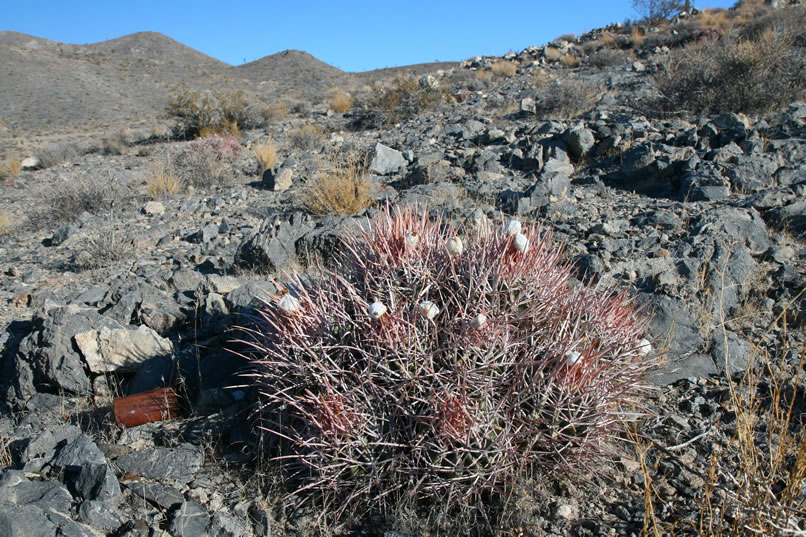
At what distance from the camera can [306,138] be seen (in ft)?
43.0

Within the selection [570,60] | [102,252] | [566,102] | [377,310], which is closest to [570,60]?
[570,60]

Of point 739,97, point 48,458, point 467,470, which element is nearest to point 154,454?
point 48,458

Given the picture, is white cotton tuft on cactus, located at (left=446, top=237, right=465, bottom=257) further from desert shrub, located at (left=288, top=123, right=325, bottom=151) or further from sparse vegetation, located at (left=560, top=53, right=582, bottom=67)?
sparse vegetation, located at (left=560, top=53, right=582, bottom=67)

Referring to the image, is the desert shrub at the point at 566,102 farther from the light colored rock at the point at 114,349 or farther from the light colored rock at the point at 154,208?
the light colored rock at the point at 114,349

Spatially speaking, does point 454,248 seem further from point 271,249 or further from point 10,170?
point 10,170

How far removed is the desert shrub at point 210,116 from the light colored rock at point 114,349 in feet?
44.7

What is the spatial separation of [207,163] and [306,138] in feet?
10.5

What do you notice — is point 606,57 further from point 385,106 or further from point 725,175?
point 725,175

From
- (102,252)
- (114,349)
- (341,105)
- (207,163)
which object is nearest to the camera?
(114,349)

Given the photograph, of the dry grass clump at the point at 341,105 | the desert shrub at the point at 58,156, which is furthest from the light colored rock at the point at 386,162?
the desert shrub at the point at 58,156

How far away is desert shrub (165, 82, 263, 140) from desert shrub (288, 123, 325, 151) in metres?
3.31

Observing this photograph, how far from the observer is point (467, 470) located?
2.19 metres

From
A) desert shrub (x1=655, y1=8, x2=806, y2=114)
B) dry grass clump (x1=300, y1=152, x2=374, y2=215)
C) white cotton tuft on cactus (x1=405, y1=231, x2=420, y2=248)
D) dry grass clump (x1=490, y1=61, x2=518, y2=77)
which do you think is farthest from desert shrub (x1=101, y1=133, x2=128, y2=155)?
white cotton tuft on cactus (x1=405, y1=231, x2=420, y2=248)

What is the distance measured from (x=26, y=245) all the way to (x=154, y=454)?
6765 mm
